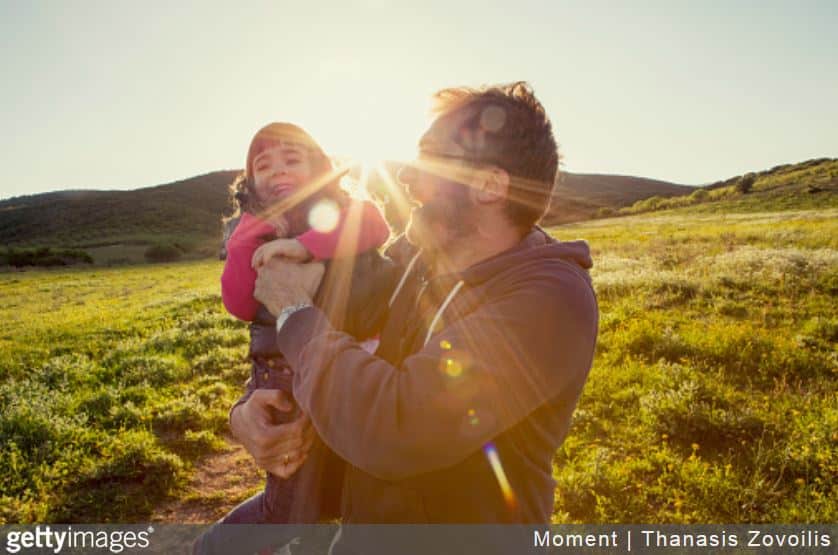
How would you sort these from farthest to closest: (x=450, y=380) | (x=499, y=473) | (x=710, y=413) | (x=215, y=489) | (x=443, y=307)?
(x=710, y=413) < (x=215, y=489) < (x=443, y=307) < (x=499, y=473) < (x=450, y=380)

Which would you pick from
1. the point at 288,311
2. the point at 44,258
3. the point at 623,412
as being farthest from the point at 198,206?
the point at 288,311

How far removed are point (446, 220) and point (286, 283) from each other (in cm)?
77

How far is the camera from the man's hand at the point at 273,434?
262cm

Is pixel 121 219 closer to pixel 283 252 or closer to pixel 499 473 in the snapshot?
pixel 283 252

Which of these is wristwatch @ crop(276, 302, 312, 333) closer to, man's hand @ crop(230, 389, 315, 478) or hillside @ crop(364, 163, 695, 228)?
man's hand @ crop(230, 389, 315, 478)

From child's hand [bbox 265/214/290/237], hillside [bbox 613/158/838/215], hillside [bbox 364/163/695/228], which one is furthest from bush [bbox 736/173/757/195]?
child's hand [bbox 265/214/290/237]

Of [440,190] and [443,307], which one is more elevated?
[440,190]

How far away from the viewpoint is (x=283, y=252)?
2.54 meters

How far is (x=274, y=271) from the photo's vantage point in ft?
7.93

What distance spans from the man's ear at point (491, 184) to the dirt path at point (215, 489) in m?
4.67

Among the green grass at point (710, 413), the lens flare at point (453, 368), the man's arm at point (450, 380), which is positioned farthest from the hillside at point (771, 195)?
the lens flare at point (453, 368)

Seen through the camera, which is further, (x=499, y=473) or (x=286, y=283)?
(x=286, y=283)

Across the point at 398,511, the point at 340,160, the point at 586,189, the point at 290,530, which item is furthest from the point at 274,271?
the point at 586,189

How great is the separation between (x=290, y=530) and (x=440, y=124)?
2.38m
